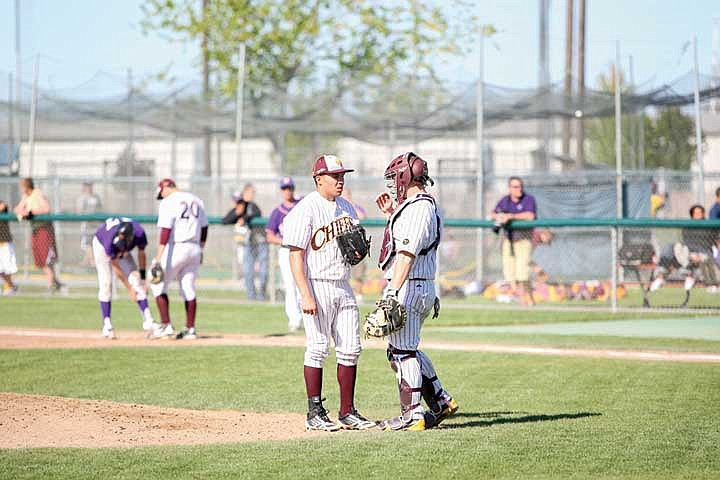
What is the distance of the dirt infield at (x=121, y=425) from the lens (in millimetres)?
7926

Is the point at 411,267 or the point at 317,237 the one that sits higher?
the point at 317,237

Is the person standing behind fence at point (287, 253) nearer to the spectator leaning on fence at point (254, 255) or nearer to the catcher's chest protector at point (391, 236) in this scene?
the spectator leaning on fence at point (254, 255)

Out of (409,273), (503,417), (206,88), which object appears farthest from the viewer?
(206,88)

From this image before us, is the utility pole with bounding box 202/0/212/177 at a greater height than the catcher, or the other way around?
the utility pole with bounding box 202/0/212/177

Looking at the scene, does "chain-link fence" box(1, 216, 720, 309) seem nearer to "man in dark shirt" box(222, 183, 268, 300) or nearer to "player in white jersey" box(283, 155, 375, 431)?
"man in dark shirt" box(222, 183, 268, 300)

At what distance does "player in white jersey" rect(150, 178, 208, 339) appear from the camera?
578 inches

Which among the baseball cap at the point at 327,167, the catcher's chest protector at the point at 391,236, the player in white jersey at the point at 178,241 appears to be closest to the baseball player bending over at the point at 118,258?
the player in white jersey at the point at 178,241

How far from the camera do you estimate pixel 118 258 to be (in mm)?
14898

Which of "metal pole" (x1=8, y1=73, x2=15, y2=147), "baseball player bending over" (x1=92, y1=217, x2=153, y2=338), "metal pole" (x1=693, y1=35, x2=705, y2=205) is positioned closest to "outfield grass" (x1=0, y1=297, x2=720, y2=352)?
"baseball player bending over" (x1=92, y1=217, x2=153, y2=338)

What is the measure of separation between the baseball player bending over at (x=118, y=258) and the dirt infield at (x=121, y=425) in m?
5.05

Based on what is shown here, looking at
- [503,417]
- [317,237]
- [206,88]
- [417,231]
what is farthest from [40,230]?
[417,231]

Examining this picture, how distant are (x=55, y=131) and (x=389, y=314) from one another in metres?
18.8

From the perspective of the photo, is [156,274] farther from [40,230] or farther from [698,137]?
[698,137]

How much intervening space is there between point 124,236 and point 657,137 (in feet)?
39.6
